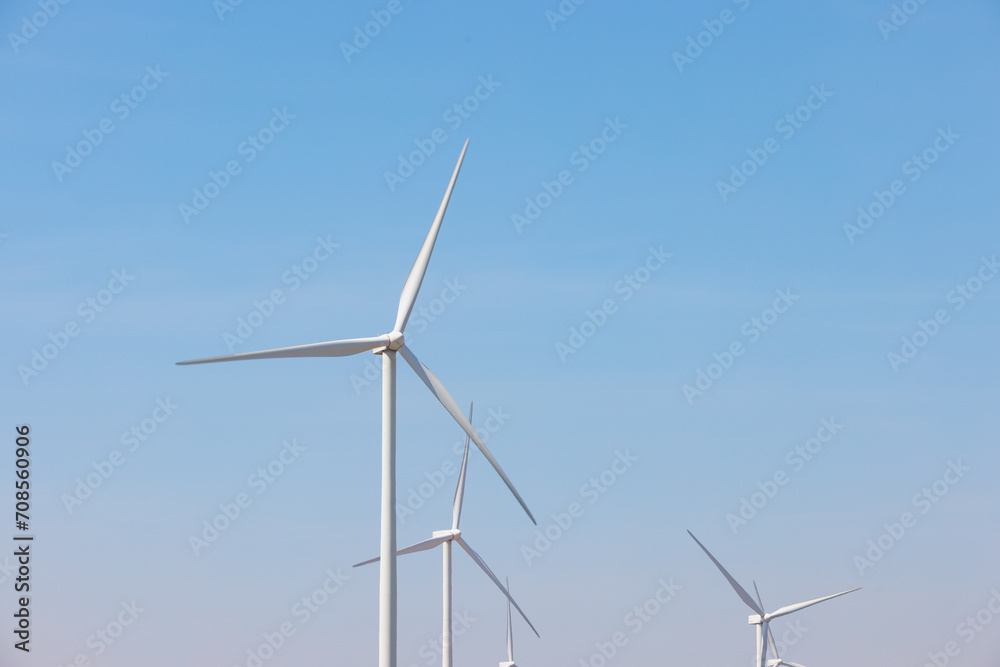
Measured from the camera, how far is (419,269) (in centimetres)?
4041

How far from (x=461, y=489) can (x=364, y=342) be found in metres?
26.9

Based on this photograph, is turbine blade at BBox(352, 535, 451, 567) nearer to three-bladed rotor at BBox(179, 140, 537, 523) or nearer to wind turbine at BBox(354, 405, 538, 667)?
wind turbine at BBox(354, 405, 538, 667)

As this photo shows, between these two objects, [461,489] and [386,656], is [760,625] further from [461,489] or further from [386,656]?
[386,656]

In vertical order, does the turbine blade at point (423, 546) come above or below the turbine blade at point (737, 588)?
above

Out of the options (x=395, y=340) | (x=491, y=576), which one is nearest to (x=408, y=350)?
(x=395, y=340)

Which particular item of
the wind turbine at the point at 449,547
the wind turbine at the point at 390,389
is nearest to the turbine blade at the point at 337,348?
the wind turbine at the point at 390,389

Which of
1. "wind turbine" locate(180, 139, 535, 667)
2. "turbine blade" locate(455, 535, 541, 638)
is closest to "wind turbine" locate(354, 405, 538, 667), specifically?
"turbine blade" locate(455, 535, 541, 638)

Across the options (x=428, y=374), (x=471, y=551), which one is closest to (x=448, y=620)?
(x=471, y=551)

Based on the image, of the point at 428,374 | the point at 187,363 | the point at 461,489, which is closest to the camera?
the point at 187,363

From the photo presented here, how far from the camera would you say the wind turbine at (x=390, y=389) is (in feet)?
112

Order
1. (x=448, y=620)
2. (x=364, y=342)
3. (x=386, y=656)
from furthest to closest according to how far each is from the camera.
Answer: (x=448, y=620) → (x=364, y=342) → (x=386, y=656)

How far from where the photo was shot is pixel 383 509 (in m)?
34.3

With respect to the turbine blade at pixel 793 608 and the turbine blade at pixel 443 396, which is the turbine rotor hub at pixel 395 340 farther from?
the turbine blade at pixel 793 608

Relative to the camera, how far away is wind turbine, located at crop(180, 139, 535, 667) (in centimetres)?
3406
